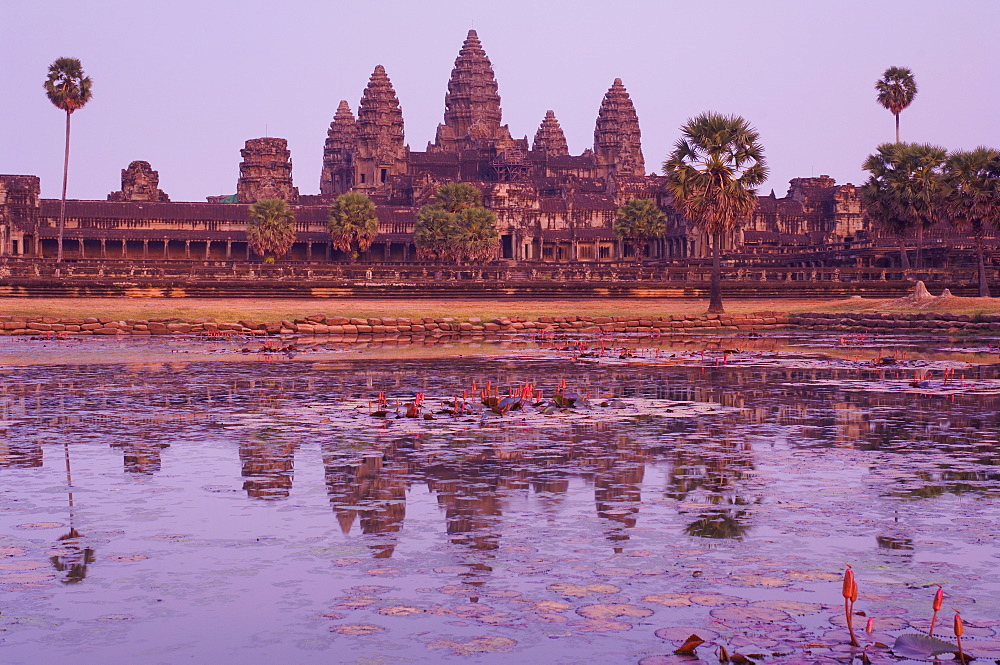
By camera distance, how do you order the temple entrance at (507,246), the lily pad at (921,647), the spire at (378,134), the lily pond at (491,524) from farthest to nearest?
1. the spire at (378,134)
2. the temple entrance at (507,246)
3. the lily pond at (491,524)
4. the lily pad at (921,647)

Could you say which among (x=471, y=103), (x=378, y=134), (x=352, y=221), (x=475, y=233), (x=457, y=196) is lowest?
(x=475, y=233)

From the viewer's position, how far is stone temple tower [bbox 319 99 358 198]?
174 metres

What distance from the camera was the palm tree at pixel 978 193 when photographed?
59.8 metres

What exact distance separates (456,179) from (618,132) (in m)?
24.8

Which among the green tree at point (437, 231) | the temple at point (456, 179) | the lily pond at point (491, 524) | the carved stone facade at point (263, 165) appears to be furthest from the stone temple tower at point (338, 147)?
the lily pond at point (491, 524)

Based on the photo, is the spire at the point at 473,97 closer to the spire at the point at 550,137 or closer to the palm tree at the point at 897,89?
the spire at the point at 550,137

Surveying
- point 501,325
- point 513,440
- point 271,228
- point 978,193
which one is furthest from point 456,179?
point 513,440

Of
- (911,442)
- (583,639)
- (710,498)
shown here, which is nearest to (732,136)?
(911,442)

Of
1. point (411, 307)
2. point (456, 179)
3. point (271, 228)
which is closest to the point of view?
point (411, 307)

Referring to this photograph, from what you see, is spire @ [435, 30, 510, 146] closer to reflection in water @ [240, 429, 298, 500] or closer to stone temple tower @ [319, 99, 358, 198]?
stone temple tower @ [319, 99, 358, 198]

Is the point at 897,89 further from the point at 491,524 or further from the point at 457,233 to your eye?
the point at 491,524

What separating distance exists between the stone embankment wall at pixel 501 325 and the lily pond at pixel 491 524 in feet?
60.1

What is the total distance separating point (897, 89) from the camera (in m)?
95.6

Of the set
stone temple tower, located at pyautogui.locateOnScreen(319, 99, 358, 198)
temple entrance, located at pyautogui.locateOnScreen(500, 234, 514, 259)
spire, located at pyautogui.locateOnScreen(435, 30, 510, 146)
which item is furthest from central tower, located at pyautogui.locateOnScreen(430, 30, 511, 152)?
temple entrance, located at pyautogui.locateOnScreen(500, 234, 514, 259)
